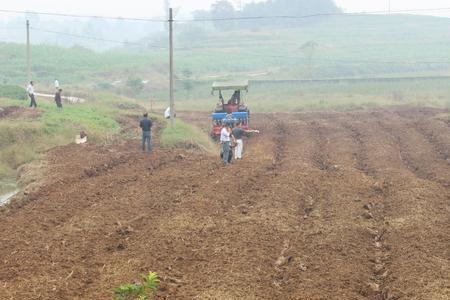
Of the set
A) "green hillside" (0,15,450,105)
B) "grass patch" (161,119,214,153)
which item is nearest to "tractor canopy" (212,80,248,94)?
"grass patch" (161,119,214,153)

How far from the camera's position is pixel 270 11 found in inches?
6294

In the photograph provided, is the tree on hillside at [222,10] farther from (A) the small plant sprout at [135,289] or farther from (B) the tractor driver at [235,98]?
(A) the small plant sprout at [135,289]

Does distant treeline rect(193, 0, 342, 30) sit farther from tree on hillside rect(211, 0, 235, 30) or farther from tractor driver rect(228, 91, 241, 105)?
tractor driver rect(228, 91, 241, 105)

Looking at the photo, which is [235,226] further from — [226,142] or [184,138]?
[184,138]

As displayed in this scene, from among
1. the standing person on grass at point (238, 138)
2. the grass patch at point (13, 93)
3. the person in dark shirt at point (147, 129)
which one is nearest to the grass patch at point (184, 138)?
the person in dark shirt at point (147, 129)

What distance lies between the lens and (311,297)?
1025cm

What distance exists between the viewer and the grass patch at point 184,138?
89.5ft

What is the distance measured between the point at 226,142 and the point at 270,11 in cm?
14224

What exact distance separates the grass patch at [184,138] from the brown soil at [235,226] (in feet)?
7.56

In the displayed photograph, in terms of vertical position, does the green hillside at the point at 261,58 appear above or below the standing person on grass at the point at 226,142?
above

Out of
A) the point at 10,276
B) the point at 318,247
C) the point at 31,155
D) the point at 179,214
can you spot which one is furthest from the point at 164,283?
the point at 31,155

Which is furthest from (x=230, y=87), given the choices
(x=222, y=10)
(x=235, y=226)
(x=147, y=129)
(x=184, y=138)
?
(x=222, y=10)

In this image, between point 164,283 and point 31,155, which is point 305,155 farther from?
point 164,283

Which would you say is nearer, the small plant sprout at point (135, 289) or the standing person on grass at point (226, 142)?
the small plant sprout at point (135, 289)
